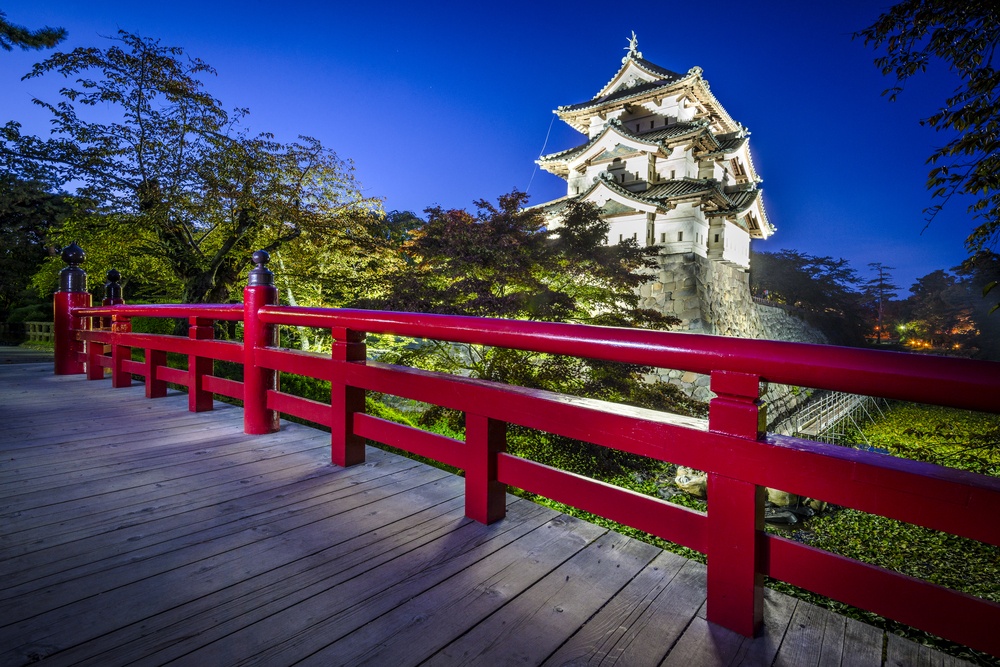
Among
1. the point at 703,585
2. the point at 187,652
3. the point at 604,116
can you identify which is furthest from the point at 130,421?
the point at 604,116

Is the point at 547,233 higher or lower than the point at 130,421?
higher

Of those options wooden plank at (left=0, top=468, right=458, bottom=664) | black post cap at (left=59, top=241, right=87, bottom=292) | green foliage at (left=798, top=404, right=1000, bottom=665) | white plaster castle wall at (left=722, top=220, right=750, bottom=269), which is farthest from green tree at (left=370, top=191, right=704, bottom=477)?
white plaster castle wall at (left=722, top=220, right=750, bottom=269)

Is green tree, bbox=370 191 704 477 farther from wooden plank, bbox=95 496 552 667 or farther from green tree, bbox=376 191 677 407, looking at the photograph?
wooden plank, bbox=95 496 552 667

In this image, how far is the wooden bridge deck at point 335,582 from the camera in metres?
1.15

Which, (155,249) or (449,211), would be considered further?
(155,249)

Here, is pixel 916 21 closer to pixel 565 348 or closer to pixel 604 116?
pixel 565 348

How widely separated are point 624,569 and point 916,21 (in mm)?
4246

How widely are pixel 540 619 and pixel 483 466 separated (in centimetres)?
59

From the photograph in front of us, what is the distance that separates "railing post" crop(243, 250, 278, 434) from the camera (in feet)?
9.20

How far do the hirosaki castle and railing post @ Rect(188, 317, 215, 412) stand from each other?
13634mm

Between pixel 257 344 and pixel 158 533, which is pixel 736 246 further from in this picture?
pixel 158 533

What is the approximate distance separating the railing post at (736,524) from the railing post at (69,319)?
656 centimetres

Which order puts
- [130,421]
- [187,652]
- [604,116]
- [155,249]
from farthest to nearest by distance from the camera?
[604,116], [155,249], [130,421], [187,652]

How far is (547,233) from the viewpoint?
6.61 m
